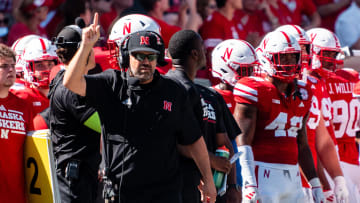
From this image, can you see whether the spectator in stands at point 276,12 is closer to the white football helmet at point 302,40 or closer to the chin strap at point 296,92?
the white football helmet at point 302,40

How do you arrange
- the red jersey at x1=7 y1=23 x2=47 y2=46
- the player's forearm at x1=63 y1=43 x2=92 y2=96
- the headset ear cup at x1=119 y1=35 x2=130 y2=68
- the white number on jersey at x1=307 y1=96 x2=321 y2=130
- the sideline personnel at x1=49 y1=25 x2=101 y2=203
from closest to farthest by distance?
the player's forearm at x1=63 y1=43 x2=92 y2=96 → the headset ear cup at x1=119 y1=35 x2=130 y2=68 → the sideline personnel at x1=49 y1=25 x2=101 y2=203 → the white number on jersey at x1=307 y1=96 x2=321 y2=130 → the red jersey at x1=7 y1=23 x2=47 y2=46

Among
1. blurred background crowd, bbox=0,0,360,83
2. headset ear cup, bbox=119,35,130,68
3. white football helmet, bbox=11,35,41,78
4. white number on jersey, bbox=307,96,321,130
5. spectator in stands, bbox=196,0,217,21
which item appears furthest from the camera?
spectator in stands, bbox=196,0,217,21

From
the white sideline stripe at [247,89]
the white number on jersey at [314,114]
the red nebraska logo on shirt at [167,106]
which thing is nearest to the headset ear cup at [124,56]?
the red nebraska logo on shirt at [167,106]

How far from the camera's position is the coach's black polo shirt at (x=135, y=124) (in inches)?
170

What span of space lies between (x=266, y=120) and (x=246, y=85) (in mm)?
343

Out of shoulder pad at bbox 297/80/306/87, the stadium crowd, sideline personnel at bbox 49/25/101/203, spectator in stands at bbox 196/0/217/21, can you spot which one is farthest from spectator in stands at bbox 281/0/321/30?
sideline personnel at bbox 49/25/101/203

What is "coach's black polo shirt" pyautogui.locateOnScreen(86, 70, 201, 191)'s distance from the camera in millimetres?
4312

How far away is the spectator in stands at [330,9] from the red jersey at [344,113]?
3.88m

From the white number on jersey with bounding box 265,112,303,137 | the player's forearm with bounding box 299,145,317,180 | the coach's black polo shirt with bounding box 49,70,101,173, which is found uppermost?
the coach's black polo shirt with bounding box 49,70,101,173

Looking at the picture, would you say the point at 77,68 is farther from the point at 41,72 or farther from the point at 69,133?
the point at 41,72

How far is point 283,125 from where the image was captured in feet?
19.6

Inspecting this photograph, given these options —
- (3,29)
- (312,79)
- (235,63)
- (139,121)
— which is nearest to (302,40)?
(312,79)

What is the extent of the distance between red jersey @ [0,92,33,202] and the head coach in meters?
1.07

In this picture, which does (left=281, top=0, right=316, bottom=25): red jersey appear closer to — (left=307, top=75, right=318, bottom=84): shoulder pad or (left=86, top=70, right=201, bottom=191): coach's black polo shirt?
(left=307, top=75, right=318, bottom=84): shoulder pad
